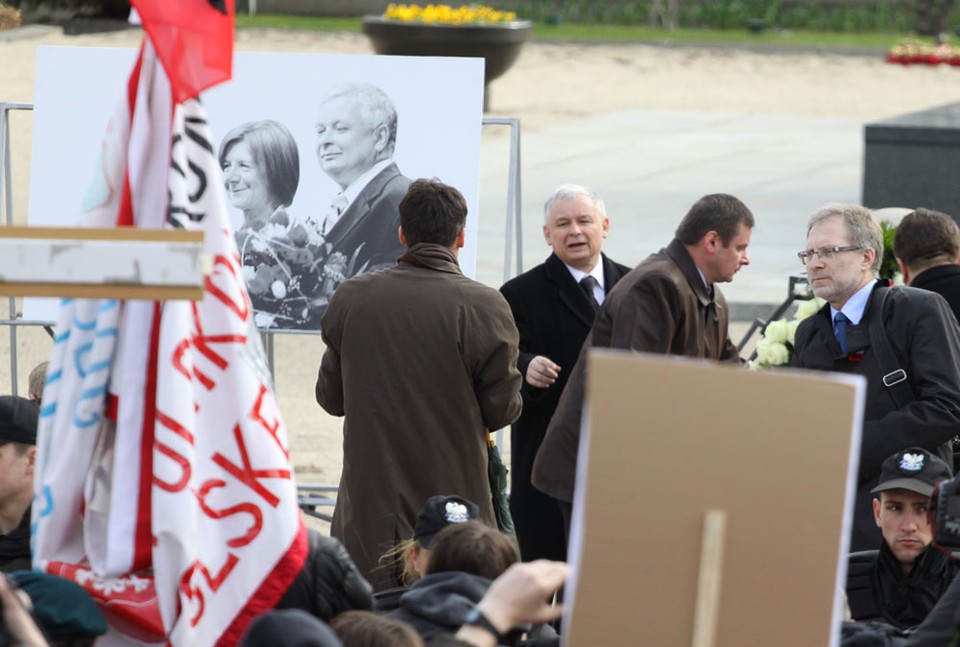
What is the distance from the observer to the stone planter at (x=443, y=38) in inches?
941

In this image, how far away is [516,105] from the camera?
86.9 ft

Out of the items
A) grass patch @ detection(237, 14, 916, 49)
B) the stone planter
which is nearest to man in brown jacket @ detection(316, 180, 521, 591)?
the stone planter

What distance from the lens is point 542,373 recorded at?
561 cm

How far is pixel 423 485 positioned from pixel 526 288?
1.06m

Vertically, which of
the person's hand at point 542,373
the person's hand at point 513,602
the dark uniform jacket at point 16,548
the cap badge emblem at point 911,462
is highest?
the person's hand at point 513,602

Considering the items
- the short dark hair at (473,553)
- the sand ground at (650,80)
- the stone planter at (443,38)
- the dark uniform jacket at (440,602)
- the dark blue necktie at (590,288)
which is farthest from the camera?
the sand ground at (650,80)

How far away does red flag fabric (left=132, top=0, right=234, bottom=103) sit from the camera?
309cm

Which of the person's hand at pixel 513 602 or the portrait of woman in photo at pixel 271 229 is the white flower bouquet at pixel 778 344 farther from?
the person's hand at pixel 513 602

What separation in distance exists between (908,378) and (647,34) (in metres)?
36.3

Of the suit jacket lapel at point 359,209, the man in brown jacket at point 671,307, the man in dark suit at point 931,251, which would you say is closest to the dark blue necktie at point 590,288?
the man in brown jacket at point 671,307

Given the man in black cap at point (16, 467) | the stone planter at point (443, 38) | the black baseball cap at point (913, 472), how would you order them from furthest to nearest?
the stone planter at point (443, 38)
the black baseball cap at point (913, 472)
the man in black cap at point (16, 467)

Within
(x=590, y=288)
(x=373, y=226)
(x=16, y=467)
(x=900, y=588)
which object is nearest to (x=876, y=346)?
(x=900, y=588)

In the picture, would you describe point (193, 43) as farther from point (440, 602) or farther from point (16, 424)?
point (16, 424)

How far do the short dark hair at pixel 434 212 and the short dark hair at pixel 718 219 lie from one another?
72cm
